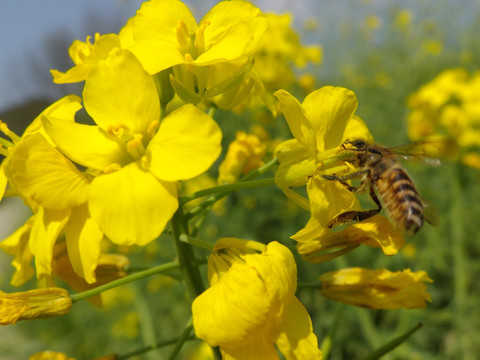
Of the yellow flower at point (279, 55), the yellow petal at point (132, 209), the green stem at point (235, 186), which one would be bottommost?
the yellow flower at point (279, 55)

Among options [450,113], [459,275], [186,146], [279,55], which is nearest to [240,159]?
[186,146]

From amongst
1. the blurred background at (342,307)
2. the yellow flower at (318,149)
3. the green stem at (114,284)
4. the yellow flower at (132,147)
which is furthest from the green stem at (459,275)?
the yellow flower at (132,147)

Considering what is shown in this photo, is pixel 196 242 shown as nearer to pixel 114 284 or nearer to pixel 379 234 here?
pixel 114 284

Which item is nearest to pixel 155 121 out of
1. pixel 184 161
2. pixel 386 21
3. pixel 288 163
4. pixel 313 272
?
pixel 184 161

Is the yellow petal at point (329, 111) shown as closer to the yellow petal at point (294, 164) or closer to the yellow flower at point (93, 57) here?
the yellow petal at point (294, 164)

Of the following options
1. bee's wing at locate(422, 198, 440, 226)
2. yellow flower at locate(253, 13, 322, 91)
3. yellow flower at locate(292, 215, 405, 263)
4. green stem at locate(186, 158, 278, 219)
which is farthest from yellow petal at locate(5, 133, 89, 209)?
yellow flower at locate(253, 13, 322, 91)

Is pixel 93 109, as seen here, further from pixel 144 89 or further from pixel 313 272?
pixel 313 272
